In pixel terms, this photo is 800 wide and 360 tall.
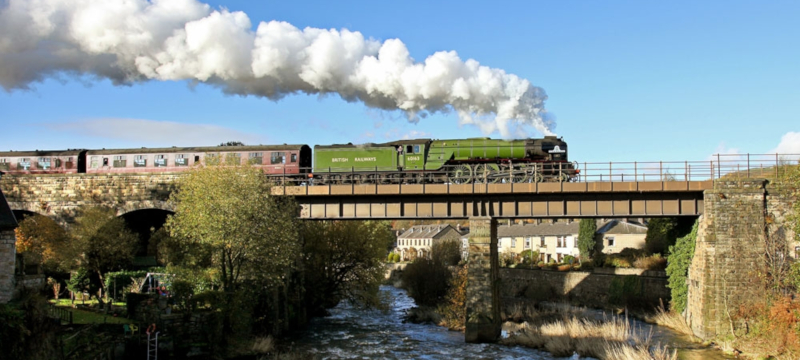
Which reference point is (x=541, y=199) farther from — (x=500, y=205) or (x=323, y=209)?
(x=323, y=209)

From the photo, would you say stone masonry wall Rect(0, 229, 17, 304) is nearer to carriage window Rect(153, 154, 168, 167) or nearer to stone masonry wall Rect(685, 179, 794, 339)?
carriage window Rect(153, 154, 168, 167)

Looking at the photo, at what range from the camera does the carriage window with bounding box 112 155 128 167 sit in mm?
38375

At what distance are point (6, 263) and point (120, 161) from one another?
53.1 feet

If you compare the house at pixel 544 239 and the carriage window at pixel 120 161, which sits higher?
the carriage window at pixel 120 161

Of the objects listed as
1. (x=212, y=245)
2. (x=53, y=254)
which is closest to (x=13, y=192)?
(x=53, y=254)

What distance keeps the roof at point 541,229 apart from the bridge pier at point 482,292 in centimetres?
3825

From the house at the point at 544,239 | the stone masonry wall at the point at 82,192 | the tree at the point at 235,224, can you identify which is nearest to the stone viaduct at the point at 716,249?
the tree at the point at 235,224

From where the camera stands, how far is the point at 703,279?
27.3 meters

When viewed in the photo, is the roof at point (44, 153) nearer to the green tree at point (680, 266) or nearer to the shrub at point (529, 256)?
the green tree at point (680, 266)

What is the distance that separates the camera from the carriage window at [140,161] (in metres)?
38.1

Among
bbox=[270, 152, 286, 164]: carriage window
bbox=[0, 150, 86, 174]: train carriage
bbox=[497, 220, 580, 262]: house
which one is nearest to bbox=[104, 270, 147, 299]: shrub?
bbox=[270, 152, 286, 164]: carriage window

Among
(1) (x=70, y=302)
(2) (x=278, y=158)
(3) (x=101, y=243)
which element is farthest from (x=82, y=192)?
(2) (x=278, y=158)

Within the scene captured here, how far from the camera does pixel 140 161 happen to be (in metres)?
38.2

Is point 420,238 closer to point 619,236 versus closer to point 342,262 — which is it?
point 619,236
